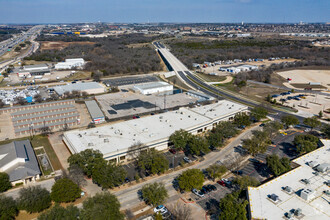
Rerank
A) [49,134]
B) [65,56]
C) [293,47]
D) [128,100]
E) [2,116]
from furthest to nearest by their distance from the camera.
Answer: [293,47] → [65,56] → [128,100] → [2,116] → [49,134]

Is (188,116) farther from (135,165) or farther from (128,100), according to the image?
(128,100)

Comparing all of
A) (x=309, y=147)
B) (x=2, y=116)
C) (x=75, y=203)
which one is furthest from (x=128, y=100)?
(x=309, y=147)

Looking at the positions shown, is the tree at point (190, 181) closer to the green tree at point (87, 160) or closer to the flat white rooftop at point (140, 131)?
the flat white rooftop at point (140, 131)

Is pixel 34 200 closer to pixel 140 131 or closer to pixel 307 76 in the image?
pixel 140 131

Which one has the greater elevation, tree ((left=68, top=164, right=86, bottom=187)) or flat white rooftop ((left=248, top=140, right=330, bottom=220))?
flat white rooftop ((left=248, top=140, right=330, bottom=220))

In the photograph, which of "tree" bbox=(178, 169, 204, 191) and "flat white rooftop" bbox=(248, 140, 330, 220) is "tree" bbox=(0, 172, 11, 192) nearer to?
"tree" bbox=(178, 169, 204, 191)

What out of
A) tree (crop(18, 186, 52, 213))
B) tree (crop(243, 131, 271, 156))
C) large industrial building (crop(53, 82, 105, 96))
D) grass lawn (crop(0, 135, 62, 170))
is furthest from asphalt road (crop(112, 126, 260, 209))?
large industrial building (crop(53, 82, 105, 96))
